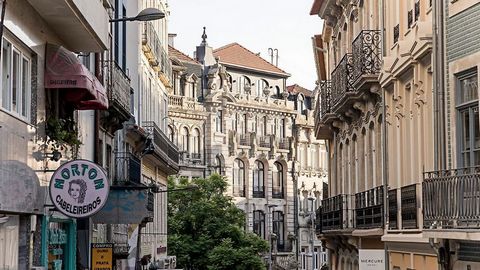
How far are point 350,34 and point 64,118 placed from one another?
51.5ft

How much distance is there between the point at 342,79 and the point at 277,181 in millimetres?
73359

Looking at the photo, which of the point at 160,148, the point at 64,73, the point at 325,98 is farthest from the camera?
the point at 160,148

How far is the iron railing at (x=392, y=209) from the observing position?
2627 cm

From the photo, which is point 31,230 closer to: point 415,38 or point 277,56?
point 415,38

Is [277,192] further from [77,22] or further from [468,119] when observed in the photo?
[77,22]

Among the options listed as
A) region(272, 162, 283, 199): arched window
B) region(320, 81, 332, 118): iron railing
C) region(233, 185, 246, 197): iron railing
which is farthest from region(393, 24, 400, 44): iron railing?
region(272, 162, 283, 199): arched window

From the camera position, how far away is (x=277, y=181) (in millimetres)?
106000

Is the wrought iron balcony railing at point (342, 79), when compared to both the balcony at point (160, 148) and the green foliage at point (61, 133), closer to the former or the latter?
the balcony at point (160, 148)

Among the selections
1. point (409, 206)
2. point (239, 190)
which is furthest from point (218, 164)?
point (409, 206)

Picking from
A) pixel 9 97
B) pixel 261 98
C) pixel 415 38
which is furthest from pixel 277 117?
pixel 9 97

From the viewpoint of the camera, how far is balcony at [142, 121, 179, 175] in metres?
42.8

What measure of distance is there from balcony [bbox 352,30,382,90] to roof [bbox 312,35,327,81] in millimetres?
14777

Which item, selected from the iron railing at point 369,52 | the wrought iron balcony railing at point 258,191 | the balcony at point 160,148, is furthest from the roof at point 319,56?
the wrought iron balcony railing at point 258,191

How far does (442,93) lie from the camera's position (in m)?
20.4
